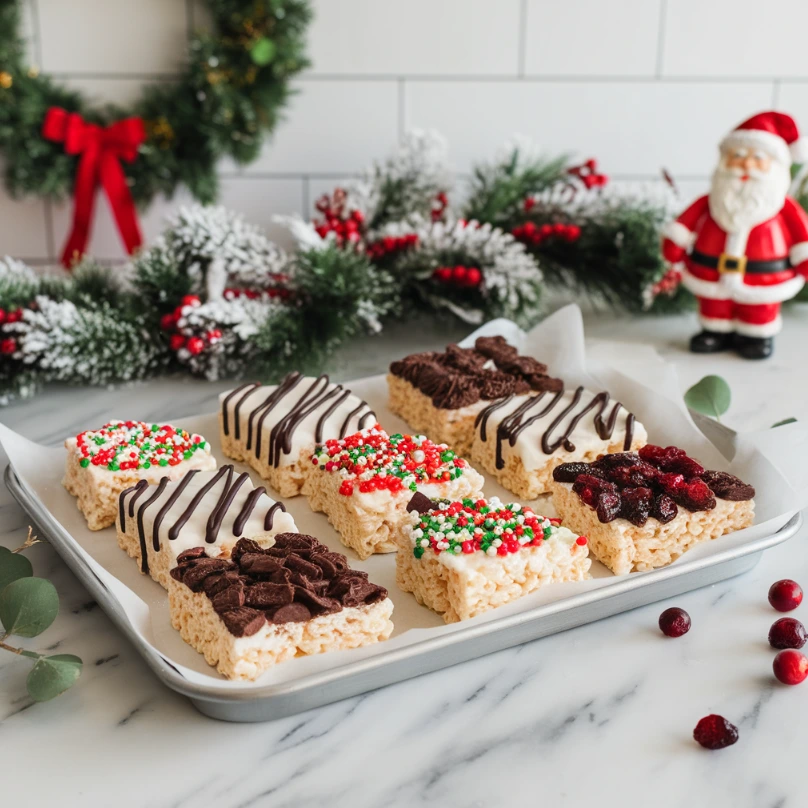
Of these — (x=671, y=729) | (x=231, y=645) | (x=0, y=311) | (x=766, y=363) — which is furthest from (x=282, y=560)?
(x=766, y=363)

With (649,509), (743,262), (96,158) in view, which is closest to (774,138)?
(743,262)

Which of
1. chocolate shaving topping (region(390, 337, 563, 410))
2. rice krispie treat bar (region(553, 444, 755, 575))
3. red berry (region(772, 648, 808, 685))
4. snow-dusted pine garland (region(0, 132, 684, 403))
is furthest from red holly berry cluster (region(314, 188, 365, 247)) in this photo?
red berry (region(772, 648, 808, 685))

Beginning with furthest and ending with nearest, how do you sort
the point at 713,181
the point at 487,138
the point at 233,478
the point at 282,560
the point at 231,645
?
1. the point at 487,138
2. the point at 713,181
3. the point at 233,478
4. the point at 282,560
5. the point at 231,645

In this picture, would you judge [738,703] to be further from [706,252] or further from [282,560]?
[706,252]

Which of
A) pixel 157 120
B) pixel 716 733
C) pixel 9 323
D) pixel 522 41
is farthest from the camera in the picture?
pixel 522 41

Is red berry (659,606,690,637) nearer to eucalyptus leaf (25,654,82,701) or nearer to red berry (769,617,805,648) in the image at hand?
red berry (769,617,805,648)

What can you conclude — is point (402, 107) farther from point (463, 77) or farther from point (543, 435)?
point (543, 435)

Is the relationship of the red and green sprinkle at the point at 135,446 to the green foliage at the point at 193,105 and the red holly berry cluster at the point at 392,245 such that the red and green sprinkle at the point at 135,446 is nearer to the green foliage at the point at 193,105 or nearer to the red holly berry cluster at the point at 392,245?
the red holly berry cluster at the point at 392,245
